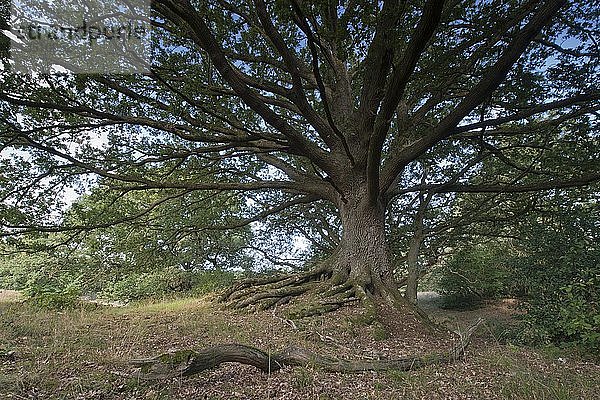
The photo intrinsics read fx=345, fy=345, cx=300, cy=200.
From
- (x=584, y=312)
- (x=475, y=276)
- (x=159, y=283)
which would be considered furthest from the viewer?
(x=159, y=283)

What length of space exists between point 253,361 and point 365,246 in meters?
4.42

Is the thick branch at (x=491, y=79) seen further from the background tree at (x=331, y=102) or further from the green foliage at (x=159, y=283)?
the green foliage at (x=159, y=283)

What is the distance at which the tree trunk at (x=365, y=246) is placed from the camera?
7.13 metres

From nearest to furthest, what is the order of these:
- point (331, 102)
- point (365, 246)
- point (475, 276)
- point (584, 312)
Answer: point (584, 312) < point (365, 246) < point (331, 102) < point (475, 276)

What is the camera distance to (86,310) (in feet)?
23.7

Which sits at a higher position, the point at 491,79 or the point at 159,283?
the point at 491,79

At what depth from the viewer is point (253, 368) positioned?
3.57 meters

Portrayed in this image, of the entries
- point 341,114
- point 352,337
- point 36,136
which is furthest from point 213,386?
point 341,114

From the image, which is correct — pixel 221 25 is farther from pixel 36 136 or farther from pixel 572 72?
pixel 572 72

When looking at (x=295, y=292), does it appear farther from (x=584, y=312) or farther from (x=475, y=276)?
(x=475, y=276)

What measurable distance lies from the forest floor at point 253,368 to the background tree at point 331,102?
1.48m

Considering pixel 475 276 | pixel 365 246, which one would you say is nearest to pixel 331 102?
pixel 365 246

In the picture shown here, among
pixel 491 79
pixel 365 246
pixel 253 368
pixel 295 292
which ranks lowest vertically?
pixel 253 368

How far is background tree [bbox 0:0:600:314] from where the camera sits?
4.50 metres
